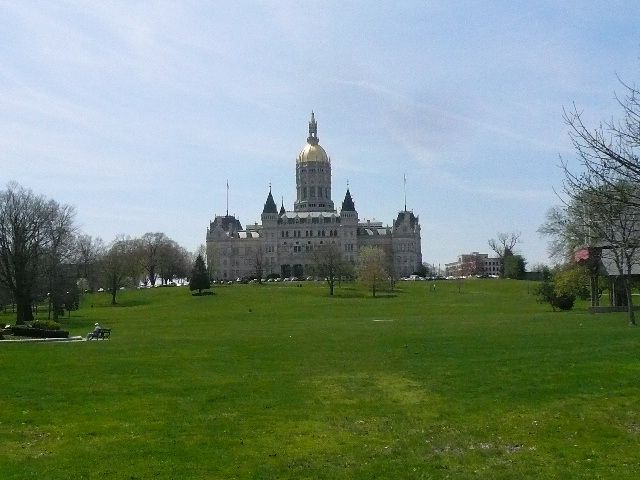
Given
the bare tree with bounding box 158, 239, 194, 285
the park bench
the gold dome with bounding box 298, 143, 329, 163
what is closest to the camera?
the park bench

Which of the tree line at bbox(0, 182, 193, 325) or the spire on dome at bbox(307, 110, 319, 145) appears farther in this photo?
the spire on dome at bbox(307, 110, 319, 145)

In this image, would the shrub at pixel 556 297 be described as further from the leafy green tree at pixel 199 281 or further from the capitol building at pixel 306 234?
the capitol building at pixel 306 234

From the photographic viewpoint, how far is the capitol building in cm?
16838

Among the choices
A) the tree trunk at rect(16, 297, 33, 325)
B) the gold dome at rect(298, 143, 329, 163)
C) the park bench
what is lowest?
the park bench

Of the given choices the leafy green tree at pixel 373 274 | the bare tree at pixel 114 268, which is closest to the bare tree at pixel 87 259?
the bare tree at pixel 114 268

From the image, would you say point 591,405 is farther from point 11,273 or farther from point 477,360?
point 11,273

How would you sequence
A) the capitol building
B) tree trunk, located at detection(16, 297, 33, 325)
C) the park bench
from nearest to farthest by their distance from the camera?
the park bench, tree trunk, located at detection(16, 297, 33, 325), the capitol building

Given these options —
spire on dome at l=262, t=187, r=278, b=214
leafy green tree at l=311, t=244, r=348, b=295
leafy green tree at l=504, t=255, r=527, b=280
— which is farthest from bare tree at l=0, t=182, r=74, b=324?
spire on dome at l=262, t=187, r=278, b=214

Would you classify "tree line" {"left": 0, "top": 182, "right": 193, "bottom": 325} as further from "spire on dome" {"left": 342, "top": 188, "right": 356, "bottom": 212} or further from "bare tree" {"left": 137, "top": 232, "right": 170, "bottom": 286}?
"spire on dome" {"left": 342, "top": 188, "right": 356, "bottom": 212}

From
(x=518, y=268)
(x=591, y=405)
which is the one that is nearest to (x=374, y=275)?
(x=518, y=268)

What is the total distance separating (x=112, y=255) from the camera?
95.4 metres

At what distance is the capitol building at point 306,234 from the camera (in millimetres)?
168375

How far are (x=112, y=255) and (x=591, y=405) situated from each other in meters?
86.9

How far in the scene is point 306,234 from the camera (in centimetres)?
16962
